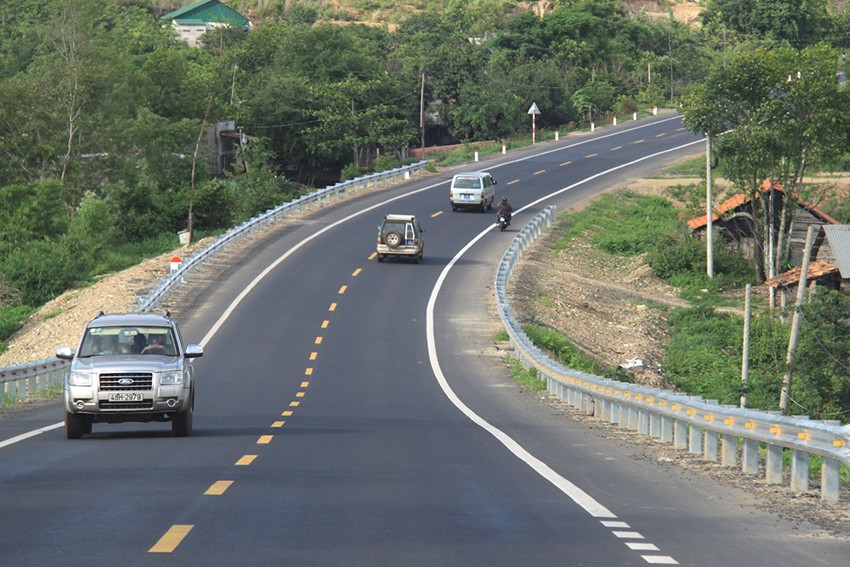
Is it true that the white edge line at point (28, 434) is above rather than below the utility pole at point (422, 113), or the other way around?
below

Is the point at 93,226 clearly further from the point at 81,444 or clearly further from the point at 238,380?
the point at 81,444

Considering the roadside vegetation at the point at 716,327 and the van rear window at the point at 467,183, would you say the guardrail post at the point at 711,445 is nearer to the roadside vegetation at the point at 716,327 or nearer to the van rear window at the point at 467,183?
the roadside vegetation at the point at 716,327

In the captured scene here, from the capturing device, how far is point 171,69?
336 ft

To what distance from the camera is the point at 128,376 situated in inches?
754

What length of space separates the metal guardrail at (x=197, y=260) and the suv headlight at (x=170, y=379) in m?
10.3

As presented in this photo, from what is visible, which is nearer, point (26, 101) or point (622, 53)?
point (26, 101)

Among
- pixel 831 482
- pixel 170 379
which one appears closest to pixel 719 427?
pixel 831 482

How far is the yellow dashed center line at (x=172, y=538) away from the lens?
9.69 m

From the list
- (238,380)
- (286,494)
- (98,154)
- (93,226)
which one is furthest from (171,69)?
(286,494)

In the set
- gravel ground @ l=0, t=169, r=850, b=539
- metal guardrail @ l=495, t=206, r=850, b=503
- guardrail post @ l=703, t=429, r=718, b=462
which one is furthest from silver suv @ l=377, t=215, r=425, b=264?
guardrail post @ l=703, t=429, r=718, b=462

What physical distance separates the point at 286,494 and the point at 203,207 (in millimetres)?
64389

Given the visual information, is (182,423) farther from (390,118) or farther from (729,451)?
(390,118)

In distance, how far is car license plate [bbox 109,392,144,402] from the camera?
19.1 meters

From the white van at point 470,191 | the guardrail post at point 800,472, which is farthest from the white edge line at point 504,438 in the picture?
the white van at point 470,191
